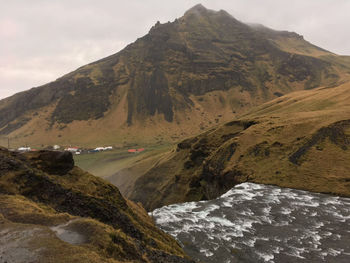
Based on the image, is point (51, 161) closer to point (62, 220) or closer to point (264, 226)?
point (62, 220)

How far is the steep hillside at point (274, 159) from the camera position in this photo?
104 feet

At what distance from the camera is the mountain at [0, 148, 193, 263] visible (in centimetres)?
952

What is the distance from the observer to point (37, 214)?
12047 mm

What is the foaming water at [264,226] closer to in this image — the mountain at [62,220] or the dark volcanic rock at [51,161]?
the mountain at [62,220]

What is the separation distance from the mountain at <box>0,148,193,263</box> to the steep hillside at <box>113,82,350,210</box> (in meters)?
22.6

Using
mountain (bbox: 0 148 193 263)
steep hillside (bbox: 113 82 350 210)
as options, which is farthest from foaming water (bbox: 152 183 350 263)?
mountain (bbox: 0 148 193 263)

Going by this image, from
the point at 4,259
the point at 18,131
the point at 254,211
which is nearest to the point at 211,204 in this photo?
the point at 254,211

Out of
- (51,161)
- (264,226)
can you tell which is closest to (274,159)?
(264,226)

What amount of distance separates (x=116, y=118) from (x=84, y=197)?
18570cm

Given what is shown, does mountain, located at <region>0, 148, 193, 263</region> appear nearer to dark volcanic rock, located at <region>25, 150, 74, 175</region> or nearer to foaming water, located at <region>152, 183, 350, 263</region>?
dark volcanic rock, located at <region>25, 150, 74, 175</region>

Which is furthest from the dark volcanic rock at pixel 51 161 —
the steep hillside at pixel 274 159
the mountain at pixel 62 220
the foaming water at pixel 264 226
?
the steep hillside at pixel 274 159

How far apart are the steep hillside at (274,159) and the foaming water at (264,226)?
3.35 meters

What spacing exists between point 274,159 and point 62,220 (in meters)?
32.6

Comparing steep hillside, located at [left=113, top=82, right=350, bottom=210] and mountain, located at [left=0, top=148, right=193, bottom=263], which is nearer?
mountain, located at [left=0, top=148, right=193, bottom=263]
